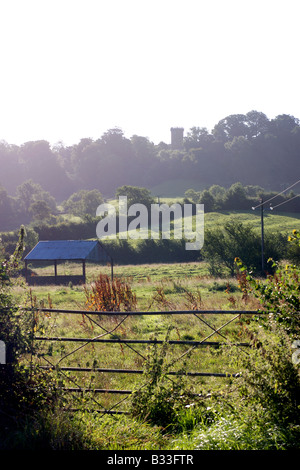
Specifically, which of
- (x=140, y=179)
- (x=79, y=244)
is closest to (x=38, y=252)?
(x=79, y=244)

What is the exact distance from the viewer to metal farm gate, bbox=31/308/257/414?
16.3 feet

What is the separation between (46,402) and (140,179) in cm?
10105

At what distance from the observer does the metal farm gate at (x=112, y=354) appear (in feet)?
16.3

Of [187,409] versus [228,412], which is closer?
[228,412]

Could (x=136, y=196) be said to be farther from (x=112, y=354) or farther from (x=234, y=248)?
(x=112, y=354)

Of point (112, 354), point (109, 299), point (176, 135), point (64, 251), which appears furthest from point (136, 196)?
point (176, 135)

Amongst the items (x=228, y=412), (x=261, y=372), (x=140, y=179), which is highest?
(x=140, y=179)

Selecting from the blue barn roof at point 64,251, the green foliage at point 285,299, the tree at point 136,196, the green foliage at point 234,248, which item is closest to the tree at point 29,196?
the tree at point 136,196

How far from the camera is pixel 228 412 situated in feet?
14.2

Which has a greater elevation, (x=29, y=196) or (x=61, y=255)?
(x=29, y=196)

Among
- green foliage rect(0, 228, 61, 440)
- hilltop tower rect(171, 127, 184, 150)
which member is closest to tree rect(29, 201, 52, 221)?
green foliage rect(0, 228, 61, 440)

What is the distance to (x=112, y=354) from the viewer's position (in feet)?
26.5
